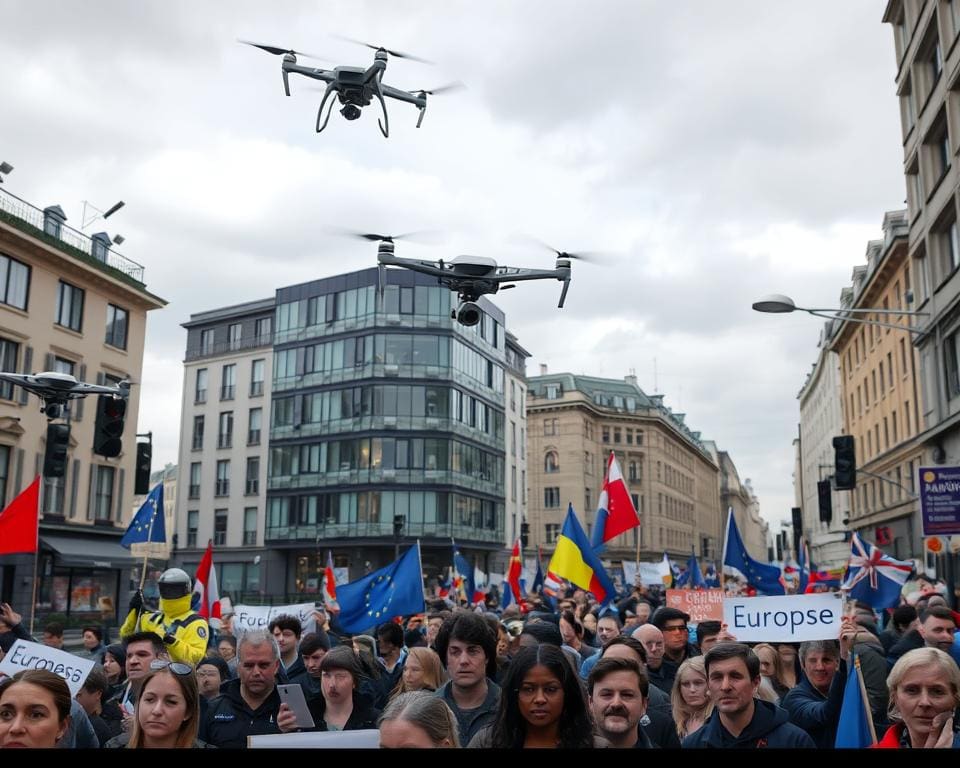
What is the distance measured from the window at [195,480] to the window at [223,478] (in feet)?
6.03

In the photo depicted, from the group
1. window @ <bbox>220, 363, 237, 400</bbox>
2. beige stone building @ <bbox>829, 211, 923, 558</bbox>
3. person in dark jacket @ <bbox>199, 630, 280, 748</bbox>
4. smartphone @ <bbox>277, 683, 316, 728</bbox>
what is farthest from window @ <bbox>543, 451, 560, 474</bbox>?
smartphone @ <bbox>277, 683, 316, 728</bbox>

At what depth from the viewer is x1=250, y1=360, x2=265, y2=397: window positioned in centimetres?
6681

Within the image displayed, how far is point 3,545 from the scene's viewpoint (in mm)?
11297

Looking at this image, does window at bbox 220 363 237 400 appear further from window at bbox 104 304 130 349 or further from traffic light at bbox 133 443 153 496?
traffic light at bbox 133 443 153 496

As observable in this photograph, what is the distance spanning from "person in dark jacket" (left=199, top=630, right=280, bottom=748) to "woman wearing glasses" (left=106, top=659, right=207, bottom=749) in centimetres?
142

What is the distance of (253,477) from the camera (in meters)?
66.1

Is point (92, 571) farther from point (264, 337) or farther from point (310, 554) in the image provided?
point (264, 337)

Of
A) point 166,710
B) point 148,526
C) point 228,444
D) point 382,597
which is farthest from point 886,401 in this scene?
point 166,710

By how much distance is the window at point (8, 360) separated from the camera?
1395 inches

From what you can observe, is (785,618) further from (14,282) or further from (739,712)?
(14,282)

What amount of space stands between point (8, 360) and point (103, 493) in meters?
7.66

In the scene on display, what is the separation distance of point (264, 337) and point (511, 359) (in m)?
19.3

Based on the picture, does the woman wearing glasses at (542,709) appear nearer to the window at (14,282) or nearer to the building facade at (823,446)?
the window at (14,282)

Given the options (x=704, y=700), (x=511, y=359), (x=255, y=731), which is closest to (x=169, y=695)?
(x=255, y=731)
